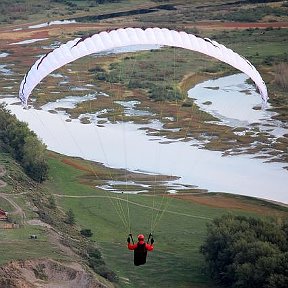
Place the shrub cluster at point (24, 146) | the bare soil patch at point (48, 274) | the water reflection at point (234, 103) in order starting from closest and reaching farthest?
1. the bare soil patch at point (48, 274)
2. the shrub cluster at point (24, 146)
3. the water reflection at point (234, 103)

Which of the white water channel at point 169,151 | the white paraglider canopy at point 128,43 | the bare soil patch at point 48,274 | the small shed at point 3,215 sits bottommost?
the bare soil patch at point 48,274

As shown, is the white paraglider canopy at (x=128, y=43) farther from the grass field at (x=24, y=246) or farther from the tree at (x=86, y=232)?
the tree at (x=86, y=232)

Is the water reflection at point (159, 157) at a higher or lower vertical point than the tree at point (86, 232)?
higher

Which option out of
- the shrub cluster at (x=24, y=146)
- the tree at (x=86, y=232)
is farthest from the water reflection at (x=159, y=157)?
the tree at (x=86, y=232)

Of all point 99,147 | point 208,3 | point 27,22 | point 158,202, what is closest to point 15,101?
point 99,147

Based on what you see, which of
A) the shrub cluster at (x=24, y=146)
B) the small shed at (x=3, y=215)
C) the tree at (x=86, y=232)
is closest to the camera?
the small shed at (x=3, y=215)

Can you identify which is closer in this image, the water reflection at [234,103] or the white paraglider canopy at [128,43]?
the white paraglider canopy at [128,43]

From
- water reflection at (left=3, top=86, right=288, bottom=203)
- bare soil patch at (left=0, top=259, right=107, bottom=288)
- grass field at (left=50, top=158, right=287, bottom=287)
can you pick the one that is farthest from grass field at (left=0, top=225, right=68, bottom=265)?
water reflection at (left=3, top=86, right=288, bottom=203)
